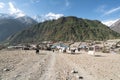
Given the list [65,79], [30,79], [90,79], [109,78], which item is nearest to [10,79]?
[30,79]

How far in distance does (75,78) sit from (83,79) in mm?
595

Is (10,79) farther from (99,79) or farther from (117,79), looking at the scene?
(117,79)

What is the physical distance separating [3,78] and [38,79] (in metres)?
2.32

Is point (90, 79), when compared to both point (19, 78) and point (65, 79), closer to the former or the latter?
point (65, 79)

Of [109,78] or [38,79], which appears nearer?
[38,79]

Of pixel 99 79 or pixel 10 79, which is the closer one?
pixel 10 79

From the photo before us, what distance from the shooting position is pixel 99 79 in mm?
12133

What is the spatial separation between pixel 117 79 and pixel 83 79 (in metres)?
2.47

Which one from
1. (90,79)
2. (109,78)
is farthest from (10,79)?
(109,78)

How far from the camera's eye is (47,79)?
37.7ft

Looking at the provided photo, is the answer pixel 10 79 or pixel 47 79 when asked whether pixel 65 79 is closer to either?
pixel 47 79

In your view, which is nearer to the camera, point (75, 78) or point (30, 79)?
point (30, 79)

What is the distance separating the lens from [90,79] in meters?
12.1

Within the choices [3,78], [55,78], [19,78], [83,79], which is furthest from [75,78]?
[3,78]
